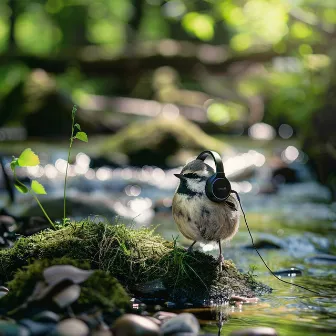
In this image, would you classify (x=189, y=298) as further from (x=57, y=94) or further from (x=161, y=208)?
(x=57, y=94)

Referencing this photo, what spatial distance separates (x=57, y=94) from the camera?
18844 mm

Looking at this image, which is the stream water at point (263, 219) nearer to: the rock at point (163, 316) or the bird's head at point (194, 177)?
the rock at point (163, 316)

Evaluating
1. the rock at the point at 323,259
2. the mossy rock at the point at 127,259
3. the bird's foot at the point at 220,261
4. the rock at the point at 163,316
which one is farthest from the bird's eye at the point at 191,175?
the rock at the point at 323,259

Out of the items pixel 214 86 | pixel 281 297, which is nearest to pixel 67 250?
pixel 281 297

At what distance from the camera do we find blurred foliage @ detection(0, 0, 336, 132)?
41.1 feet

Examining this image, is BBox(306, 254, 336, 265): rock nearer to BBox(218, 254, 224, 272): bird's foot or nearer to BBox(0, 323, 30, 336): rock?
BBox(218, 254, 224, 272): bird's foot

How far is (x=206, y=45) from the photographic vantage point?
23.0m

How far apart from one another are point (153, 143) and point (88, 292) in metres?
11.0

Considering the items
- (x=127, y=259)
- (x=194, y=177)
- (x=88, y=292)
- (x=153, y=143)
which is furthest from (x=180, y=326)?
(x=153, y=143)

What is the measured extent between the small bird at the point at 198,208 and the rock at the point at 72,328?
1.48 metres

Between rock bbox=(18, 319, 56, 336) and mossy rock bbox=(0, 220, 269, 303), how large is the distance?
1.14 m

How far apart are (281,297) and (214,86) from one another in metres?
19.4

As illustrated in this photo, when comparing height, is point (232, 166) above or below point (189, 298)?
above

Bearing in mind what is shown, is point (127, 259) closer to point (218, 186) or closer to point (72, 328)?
point (218, 186)
